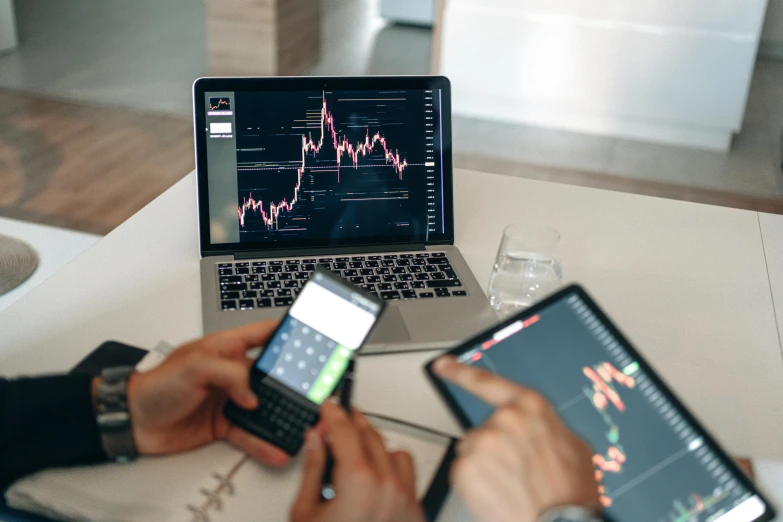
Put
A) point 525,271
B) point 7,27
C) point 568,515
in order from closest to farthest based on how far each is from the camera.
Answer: point 568,515
point 525,271
point 7,27

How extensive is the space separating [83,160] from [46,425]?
7.40 ft

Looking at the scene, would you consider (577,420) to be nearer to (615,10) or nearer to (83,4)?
(615,10)

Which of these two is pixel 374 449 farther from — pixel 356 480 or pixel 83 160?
pixel 83 160

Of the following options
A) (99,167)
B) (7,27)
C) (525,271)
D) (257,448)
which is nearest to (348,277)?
(525,271)

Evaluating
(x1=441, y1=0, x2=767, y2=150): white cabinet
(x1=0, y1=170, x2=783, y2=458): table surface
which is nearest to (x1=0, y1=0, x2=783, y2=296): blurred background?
(x1=441, y1=0, x2=767, y2=150): white cabinet

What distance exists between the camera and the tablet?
652 mm

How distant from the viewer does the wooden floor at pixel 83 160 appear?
246 centimetres

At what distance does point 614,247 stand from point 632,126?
89.4 inches

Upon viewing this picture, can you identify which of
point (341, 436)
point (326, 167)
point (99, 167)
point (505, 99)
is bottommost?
point (99, 167)

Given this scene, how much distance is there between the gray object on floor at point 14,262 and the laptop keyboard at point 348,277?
2.57 feet

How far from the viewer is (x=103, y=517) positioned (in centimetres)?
66

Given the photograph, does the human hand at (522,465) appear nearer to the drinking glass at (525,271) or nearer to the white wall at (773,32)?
the drinking glass at (525,271)

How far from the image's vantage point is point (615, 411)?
694 millimetres

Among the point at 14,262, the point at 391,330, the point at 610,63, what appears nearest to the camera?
the point at 391,330
